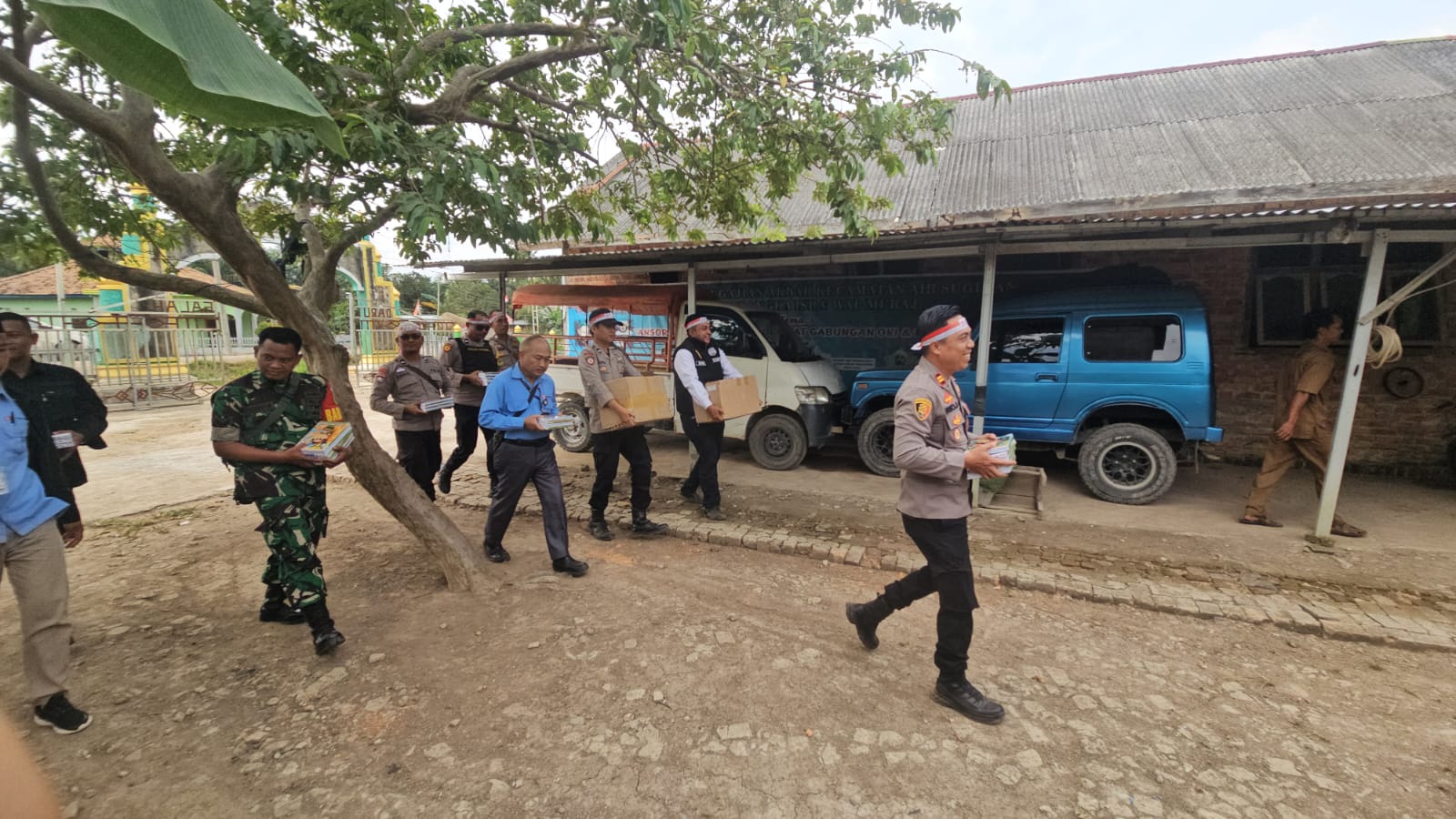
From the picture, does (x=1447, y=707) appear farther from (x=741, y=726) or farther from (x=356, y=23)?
(x=356, y=23)

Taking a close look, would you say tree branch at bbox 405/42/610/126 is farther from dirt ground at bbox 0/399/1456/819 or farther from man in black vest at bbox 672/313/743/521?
dirt ground at bbox 0/399/1456/819

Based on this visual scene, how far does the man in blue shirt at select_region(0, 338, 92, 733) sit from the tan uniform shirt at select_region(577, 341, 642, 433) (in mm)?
2495

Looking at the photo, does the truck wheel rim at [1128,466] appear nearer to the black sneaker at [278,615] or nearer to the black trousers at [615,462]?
the black trousers at [615,462]

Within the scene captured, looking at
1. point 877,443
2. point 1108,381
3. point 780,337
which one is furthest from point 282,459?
point 1108,381

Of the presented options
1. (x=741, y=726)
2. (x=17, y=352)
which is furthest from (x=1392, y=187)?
(x=17, y=352)

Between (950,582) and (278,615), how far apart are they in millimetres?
3468

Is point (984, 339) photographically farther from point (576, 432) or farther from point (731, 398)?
point (576, 432)

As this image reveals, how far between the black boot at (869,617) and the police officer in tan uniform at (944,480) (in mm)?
339

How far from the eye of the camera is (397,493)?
3.53m

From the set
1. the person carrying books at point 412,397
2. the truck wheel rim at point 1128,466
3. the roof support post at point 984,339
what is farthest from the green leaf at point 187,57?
the truck wheel rim at point 1128,466

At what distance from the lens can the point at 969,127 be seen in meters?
8.96

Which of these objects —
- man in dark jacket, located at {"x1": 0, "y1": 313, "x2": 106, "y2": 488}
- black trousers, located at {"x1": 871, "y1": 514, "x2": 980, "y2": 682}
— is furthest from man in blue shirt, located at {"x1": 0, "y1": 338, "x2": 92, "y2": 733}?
black trousers, located at {"x1": 871, "y1": 514, "x2": 980, "y2": 682}

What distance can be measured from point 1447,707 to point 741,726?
9.99ft

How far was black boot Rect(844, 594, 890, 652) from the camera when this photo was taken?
9.05ft
